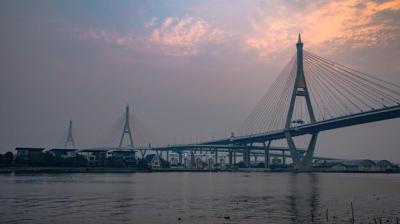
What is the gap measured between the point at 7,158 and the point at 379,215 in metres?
75.9

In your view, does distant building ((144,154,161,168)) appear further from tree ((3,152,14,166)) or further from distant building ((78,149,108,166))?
tree ((3,152,14,166))

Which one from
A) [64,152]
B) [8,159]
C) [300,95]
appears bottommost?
[8,159]

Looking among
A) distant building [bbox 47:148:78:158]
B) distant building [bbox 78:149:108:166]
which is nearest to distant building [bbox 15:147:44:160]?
distant building [bbox 47:148:78:158]

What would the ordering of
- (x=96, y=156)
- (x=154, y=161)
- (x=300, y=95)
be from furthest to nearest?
(x=154, y=161) → (x=96, y=156) → (x=300, y=95)

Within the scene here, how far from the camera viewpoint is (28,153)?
326 feet

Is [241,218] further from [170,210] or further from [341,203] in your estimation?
[341,203]

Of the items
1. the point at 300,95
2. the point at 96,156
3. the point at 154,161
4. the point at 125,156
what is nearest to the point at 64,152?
the point at 96,156

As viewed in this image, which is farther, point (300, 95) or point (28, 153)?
point (28, 153)

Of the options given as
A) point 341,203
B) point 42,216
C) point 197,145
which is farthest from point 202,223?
point 197,145

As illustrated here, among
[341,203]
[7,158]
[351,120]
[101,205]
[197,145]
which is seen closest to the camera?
[101,205]

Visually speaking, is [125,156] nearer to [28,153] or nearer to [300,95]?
[28,153]

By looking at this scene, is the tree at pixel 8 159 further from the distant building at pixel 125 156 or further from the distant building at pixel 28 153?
the distant building at pixel 125 156

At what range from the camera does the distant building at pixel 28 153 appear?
93.2 m

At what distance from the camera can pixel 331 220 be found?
68.3 feet
